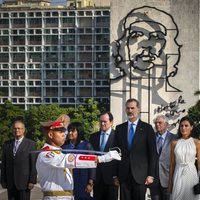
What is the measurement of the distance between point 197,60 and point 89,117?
14.0m

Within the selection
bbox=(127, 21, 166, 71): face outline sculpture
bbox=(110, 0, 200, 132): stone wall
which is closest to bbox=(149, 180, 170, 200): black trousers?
bbox=(110, 0, 200, 132): stone wall

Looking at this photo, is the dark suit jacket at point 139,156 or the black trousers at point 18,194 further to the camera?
the black trousers at point 18,194

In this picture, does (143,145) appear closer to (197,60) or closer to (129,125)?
(129,125)

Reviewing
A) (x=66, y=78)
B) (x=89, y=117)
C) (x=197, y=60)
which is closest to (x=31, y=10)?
(x=66, y=78)

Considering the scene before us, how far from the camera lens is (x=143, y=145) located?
9.83m

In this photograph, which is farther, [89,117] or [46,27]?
[46,27]

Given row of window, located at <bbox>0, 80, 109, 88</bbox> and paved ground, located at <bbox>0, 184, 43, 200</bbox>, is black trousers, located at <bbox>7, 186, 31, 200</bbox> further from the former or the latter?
row of window, located at <bbox>0, 80, 109, 88</bbox>

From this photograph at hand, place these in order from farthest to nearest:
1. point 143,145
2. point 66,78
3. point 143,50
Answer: point 66,78
point 143,50
point 143,145

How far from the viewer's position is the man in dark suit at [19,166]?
1083 cm

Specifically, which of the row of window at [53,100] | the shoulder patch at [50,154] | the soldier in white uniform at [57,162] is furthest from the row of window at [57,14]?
the shoulder patch at [50,154]

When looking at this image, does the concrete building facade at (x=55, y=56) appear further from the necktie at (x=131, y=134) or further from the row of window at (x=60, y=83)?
the necktie at (x=131, y=134)

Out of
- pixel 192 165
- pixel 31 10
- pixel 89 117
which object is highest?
pixel 31 10

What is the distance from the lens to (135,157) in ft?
32.1

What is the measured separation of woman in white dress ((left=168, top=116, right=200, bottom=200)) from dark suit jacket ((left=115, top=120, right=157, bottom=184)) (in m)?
0.48
